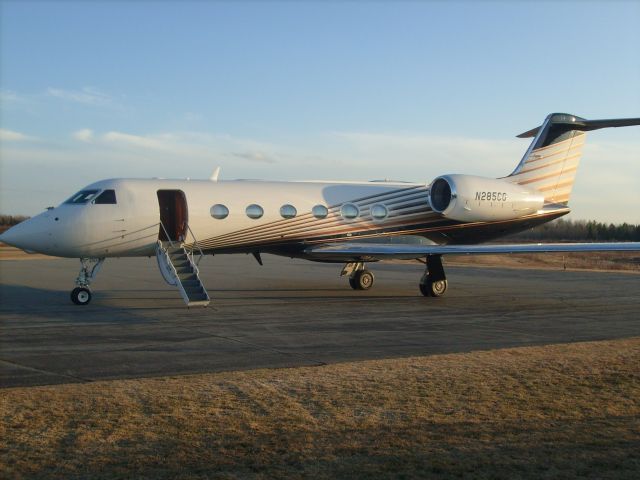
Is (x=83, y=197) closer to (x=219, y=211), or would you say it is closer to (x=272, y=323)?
(x=219, y=211)

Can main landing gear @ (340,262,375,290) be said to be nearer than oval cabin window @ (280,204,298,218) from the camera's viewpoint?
No

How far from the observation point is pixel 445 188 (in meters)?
21.0

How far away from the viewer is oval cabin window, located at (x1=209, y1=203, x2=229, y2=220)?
18891mm

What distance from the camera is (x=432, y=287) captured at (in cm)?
1986

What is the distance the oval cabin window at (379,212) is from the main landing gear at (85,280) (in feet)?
26.1

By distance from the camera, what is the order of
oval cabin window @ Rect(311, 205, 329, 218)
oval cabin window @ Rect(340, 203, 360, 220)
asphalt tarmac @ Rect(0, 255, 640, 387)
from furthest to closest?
oval cabin window @ Rect(340, 203, 360, 220), oval cabin window @ Rect(311, 205, 329, 218), asphalt tarmac @ Rect(0, 255, 640, 387)

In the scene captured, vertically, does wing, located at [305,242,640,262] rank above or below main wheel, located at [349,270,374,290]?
above

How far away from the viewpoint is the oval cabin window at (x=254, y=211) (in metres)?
19.4

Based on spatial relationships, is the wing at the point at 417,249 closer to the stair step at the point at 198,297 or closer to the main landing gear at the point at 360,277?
the main landing gear at the point at 360,277

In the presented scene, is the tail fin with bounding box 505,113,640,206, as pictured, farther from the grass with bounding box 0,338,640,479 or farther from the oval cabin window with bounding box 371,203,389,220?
the grass with bounding box 0,338,640,479

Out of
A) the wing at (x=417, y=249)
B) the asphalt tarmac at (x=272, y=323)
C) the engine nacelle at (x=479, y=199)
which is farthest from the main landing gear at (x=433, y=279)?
the engine nacelle at (x=479, y=199)

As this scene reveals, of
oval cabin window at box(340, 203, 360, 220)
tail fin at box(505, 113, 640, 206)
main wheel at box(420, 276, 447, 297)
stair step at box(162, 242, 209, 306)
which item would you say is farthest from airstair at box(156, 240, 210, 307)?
tail fin at box(505, 113, 640, 206)

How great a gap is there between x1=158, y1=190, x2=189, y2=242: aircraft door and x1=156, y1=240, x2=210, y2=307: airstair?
27 cm

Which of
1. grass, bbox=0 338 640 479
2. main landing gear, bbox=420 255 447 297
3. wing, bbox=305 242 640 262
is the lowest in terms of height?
grass, bbox=0 338 640 479
